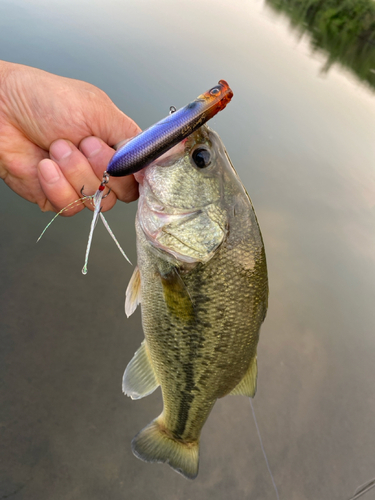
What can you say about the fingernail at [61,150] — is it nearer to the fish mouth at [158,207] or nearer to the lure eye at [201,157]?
the fish mouth at [158,207]

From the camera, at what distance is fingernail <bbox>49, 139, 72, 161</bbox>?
4.12 ft

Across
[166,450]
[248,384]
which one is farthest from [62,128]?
[166,450]

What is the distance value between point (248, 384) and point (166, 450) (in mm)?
574

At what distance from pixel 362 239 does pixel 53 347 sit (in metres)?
4.32

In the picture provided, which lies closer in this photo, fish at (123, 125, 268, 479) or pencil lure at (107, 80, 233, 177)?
pencil lure at (107, 80, 233, 177)

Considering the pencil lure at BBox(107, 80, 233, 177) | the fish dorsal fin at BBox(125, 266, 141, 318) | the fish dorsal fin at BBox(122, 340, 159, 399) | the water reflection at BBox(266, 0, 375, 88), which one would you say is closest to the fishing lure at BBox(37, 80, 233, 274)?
the pencil lure at BBox(107, 80, 233, 177)

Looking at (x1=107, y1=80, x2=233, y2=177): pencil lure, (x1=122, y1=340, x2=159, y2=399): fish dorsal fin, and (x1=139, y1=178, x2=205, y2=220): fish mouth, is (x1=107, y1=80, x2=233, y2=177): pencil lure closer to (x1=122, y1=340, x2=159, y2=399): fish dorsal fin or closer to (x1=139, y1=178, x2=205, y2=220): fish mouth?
(x1=139, y1=178, x2=205, y2=220): fish mouth

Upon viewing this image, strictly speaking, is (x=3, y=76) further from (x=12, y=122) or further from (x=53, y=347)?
(x=53, y=347)

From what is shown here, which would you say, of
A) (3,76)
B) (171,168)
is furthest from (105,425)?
(3,76)

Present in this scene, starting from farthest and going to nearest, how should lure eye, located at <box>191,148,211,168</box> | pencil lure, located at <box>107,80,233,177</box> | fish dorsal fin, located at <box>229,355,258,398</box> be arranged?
fish dorsal fin, located at <box>229,355,258,398</box>, lure eye, located at <box>191,148,211,168</box>, pencil lure, located at <box>107,80,233,177</box>

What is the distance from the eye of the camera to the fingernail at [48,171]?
123cm

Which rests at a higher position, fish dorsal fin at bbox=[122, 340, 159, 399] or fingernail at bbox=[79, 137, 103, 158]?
fingernail at bbox=[79, 137, 103, 158]

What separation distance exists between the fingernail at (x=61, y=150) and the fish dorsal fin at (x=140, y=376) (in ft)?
3.45

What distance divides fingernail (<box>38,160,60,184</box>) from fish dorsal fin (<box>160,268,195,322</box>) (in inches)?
27.1
